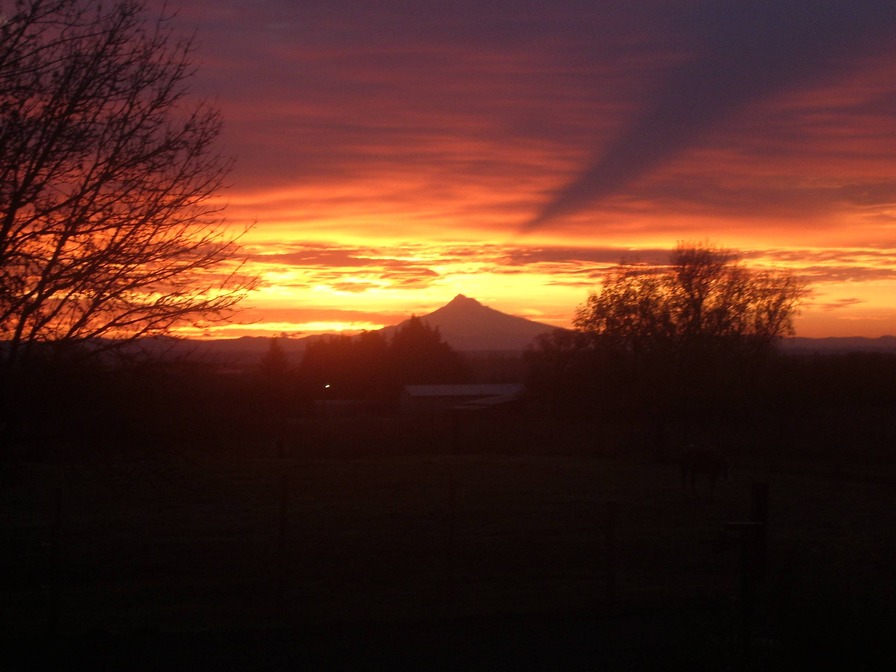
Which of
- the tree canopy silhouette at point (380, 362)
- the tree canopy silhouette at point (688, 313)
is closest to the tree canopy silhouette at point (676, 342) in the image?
the tree canopy silhouette at point (688, 313)

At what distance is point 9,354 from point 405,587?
19.0 feet

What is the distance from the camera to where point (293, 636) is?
9.77 m

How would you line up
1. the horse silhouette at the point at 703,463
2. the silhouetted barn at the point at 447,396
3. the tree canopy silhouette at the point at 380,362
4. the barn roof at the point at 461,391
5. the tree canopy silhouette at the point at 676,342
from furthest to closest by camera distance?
the tree canopy silhouette at the point at 380,362 → the barn roof at the point at 461,391 → the silhouetted barn at the point at 447,396 → the tree canopy silhouette at the point at 676,342 → the horse silhouette at the point at 703,463

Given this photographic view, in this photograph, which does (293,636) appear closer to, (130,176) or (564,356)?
(130,176)

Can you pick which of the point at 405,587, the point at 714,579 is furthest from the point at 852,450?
the point at 405,587

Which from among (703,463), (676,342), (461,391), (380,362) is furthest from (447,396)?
(703,463)

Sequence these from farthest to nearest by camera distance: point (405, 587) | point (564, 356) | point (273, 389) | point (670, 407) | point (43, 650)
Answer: point (564, 356) < point (670, 407) < point (273, 389) < point (405, 587) < point (43, 650)

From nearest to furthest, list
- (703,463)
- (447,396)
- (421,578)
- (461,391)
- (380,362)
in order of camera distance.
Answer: (421,578) → (703,463) → (447,396) → (461,391) → (380,362)

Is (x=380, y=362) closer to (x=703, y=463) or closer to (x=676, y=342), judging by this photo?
(x=676, y=342)

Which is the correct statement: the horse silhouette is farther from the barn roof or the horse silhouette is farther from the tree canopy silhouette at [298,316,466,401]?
the tree canopy silhouette at [298,316,466,401]

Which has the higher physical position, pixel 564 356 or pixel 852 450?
pixel 564 356

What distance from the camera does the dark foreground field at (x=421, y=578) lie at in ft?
28.7

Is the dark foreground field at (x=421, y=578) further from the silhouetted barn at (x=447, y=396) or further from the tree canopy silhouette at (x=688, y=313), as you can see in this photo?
the silhouetted barn at (x=447, y=396)

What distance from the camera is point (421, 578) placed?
13.6 meters
